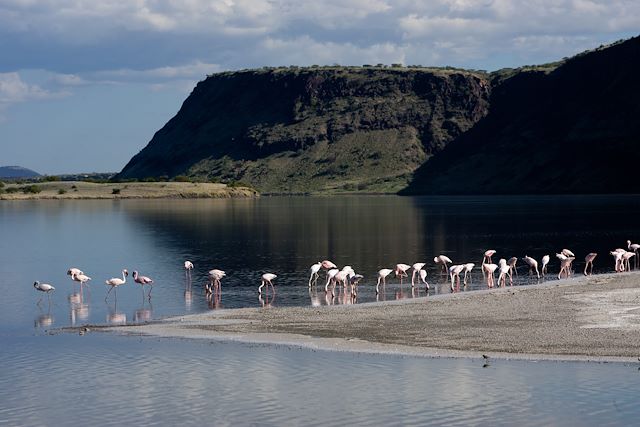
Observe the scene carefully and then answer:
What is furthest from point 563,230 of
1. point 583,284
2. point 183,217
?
point 183,217

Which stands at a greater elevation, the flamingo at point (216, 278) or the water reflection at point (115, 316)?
the flamingo at point (216, 278)

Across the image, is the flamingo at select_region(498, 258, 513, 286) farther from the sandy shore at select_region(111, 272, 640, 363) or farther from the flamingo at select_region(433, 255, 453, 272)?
the sandy shore at select_region(111, 272, 640, 363)

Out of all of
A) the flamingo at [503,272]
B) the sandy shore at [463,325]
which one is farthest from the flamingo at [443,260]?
the sandy shore at [463,325]

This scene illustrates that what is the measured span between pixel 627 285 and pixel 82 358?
21.9 meters

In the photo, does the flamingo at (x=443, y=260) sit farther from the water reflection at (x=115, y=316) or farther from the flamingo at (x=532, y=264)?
the water reflection at (x=115, y=316)

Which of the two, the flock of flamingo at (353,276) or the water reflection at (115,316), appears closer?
the water reflection at (115,316)

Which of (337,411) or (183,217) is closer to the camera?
(337,411)

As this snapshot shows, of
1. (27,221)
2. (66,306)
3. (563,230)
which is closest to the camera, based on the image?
(66,306)

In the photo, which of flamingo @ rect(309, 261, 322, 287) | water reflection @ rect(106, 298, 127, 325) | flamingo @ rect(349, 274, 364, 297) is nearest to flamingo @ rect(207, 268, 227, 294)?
flamingo @ rect(309, 261, 322, 287)

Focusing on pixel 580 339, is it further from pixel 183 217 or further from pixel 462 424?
pixel 183 217

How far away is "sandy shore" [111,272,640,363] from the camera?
27.4 meters

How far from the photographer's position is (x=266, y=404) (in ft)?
74.2

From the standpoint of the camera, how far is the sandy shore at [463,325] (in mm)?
27375

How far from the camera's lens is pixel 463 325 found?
31328mm
